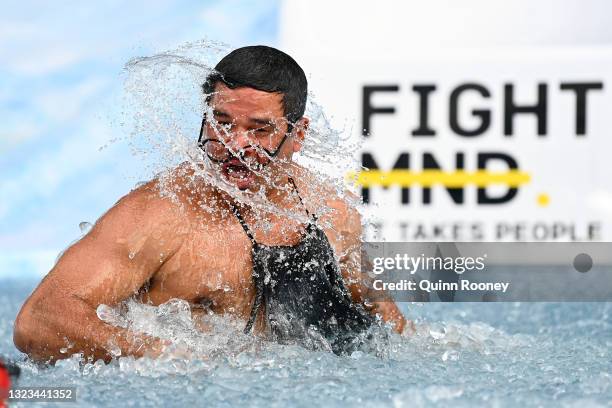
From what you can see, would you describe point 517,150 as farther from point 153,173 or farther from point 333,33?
point 153,173

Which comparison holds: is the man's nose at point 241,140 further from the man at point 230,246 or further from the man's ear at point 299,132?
the man's ear at point 299,132

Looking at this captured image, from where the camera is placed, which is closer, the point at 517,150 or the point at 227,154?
the point at 227,154

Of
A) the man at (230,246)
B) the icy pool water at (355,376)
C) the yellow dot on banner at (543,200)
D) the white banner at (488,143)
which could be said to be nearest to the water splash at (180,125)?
the man at (230,246)

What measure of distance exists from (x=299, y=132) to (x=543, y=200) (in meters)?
3.47

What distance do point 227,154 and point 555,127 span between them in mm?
3819

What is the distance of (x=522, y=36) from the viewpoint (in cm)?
559

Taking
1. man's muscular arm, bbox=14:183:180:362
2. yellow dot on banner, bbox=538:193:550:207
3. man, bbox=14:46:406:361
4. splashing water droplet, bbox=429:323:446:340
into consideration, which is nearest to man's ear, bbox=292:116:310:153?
man, bbox=14:46:406:361

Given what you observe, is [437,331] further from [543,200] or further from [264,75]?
[543,200]

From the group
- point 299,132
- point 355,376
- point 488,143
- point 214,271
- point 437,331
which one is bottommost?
point 355,376

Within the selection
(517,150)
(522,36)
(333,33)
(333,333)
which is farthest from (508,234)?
(333,333)

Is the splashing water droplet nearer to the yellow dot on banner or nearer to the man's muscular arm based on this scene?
the man's muscular arm

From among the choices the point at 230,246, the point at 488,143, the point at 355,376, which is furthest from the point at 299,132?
the point at 488,143

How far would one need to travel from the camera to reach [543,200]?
5266 mm

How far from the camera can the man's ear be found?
6.78 feet
